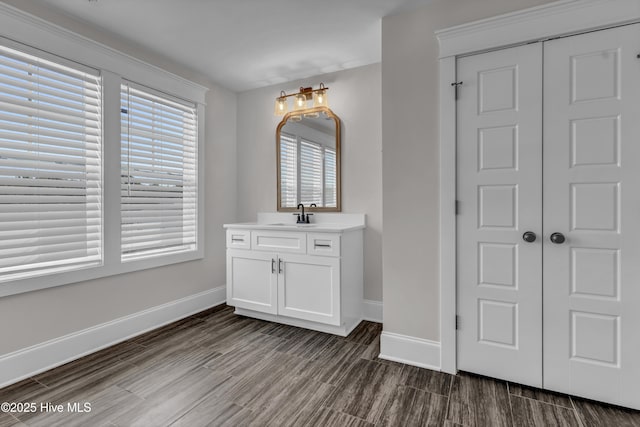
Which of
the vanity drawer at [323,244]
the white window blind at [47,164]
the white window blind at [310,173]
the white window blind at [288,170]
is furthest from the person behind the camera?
the white window blind at [288,170]

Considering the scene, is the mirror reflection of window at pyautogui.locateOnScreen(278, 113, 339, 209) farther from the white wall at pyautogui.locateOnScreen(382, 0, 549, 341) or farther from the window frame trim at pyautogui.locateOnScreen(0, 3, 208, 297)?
the window frame trim at pyautogui.locateOnScreen(0, 3, 208, 297)

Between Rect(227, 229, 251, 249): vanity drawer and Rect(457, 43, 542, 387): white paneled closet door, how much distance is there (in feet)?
6.36

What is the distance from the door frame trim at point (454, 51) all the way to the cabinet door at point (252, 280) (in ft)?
5.01

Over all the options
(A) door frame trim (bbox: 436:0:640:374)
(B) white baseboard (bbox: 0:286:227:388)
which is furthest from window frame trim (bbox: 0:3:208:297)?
(A) door frame trim (bbox: 436:0:640:374)

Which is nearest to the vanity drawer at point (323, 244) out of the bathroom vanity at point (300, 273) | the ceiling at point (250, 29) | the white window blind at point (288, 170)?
the bathroom vanity at point (300, 273)

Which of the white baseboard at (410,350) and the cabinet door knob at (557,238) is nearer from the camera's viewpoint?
the cabinet door knob at (557,238)

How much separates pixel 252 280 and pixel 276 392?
1.30 meters

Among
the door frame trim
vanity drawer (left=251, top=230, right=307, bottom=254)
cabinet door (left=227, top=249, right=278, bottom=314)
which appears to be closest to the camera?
the door frame trim

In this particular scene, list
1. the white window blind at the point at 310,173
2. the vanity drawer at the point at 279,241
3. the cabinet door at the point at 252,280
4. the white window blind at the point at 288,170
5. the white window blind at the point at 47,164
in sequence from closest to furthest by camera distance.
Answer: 1. the white window blind at the point at 47,164
2. the vanity drawer at the point at 279,241
3. the cabinet door at the point at 252,280
4. the white window blind at the point at 310,173
5. the white window blind at the point at 288,170

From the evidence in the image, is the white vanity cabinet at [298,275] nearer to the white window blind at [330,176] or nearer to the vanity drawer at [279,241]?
the vanity drawer at [279,241]

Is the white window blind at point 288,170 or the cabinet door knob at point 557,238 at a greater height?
the white window blind at point 288,170

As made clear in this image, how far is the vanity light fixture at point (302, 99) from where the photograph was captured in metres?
3.20

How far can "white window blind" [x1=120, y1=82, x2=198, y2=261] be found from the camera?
2725 mm

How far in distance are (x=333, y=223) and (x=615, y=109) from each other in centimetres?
227
